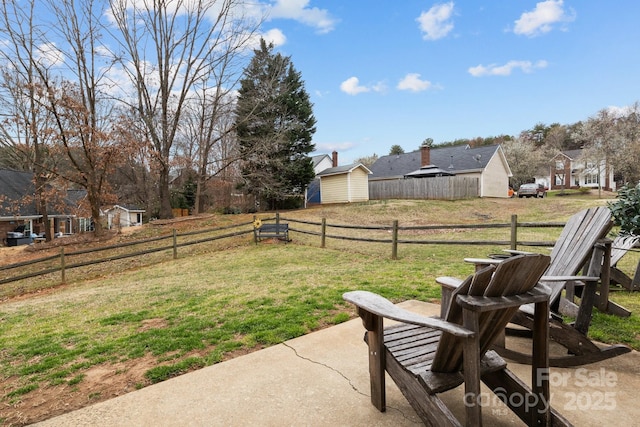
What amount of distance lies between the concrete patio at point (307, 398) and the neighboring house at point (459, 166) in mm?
21656

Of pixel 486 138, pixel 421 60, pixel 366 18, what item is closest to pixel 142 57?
pixel 366 18

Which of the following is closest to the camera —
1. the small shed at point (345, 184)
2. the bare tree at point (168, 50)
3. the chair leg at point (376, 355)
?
the chair leg at point (376, 355)

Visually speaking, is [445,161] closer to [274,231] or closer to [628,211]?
[274,231]

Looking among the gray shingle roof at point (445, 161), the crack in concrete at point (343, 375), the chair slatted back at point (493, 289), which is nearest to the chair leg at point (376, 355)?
the crack in concrete at point (343, 375)

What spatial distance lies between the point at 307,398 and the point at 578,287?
118 inches

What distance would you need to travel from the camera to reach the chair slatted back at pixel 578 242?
274 centimetres

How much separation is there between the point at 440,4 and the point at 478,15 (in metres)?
1.20

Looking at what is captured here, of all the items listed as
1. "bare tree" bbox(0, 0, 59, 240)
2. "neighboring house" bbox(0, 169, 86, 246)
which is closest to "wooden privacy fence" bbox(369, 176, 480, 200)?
"bare tree" bbox(0, 0, 59, 240)

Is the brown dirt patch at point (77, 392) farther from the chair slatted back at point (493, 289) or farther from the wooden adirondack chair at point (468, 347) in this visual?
the chair slatted back at point (493, 289)

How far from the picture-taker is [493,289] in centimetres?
140

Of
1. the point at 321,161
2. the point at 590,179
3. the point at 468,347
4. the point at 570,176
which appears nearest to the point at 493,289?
the point at 468,347

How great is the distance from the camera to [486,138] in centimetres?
4622

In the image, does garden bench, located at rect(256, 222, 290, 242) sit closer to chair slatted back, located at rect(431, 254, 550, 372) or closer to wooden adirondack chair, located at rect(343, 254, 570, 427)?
wooden adirondack chair, located at rect(343, 254, 570, 427)

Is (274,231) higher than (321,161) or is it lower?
lower
